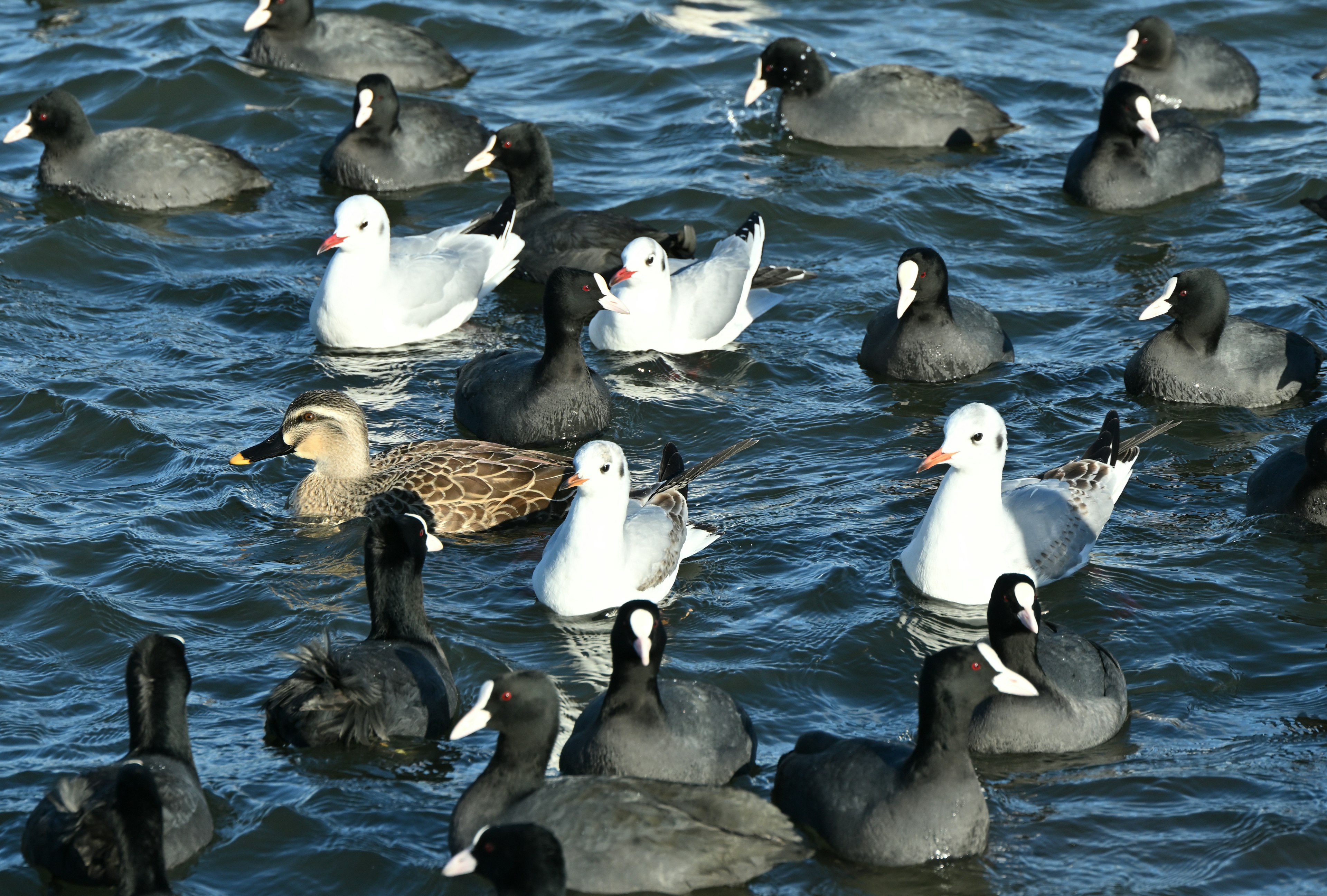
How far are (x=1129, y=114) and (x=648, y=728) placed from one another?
9487 mm

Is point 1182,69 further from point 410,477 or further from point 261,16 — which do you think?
point 410,477

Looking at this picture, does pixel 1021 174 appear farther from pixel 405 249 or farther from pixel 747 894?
pixel 747 894

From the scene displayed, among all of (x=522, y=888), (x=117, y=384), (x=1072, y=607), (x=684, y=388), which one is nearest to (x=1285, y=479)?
(x=1072, y=607)

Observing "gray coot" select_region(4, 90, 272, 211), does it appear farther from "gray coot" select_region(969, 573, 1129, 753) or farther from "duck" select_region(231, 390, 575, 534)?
"gray coot" select_region(969, 573, 1129, 753)

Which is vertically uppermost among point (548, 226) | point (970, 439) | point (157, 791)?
point (970, 439)

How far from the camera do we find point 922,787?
6.91 m

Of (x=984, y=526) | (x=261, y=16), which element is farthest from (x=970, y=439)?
(x=261, y=16)

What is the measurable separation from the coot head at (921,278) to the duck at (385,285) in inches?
136

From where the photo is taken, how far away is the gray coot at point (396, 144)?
1546cm

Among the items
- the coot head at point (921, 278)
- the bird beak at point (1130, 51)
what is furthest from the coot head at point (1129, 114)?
the coot head at point (921, 278)

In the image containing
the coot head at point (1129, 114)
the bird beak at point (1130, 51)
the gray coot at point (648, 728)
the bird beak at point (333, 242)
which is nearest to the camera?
the gray coot at point (648, 728)

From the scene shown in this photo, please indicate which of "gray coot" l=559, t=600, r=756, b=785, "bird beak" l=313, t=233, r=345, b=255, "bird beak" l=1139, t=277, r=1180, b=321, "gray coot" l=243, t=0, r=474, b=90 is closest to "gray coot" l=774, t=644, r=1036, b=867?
"gray coot" l=559, t=600, r=756, b=785

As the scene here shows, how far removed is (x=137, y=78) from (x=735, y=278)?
8375mm

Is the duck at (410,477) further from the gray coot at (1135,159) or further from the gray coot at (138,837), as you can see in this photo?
the gray coot at (1135,159)
